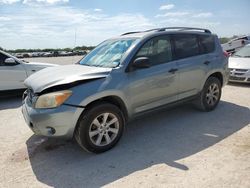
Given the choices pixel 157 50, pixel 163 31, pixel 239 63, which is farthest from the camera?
pixel 239 63

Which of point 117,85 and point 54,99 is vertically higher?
point 117,85

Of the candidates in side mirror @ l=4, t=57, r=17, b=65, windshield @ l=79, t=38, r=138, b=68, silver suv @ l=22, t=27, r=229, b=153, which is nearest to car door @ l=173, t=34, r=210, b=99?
silver suv @ l=22, t=27, r=229, b=153

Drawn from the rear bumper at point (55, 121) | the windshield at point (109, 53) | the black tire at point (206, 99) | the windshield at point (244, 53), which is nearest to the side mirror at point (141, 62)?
the windshield at point (109, 53)

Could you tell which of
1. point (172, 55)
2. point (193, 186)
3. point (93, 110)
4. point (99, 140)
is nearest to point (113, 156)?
point (99, 140)

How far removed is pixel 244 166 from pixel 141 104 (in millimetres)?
1793

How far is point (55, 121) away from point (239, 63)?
24.7ft

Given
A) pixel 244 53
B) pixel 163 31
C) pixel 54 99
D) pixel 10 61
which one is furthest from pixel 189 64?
pixel 244 53

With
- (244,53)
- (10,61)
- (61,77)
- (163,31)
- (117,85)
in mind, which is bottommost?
(117,85)

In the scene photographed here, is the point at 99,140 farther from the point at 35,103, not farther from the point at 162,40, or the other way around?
the point at 162,40

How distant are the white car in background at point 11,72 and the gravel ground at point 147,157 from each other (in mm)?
2297

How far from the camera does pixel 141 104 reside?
467 centimetres

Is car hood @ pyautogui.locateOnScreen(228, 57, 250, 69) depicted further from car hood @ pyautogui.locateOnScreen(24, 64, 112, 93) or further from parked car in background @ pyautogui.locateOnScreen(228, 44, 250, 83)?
car hood @ pyautogui.locateOnScreen(24, 64, 112, 93)

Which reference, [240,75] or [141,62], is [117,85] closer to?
[141,62]

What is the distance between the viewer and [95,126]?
417cm
